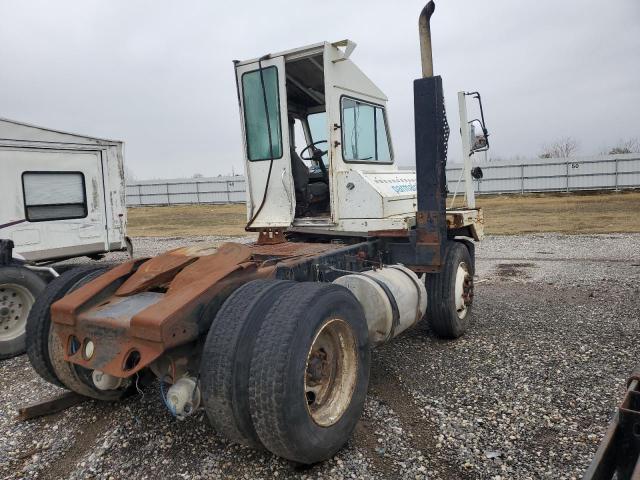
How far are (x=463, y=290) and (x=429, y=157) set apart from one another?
5.50 feet

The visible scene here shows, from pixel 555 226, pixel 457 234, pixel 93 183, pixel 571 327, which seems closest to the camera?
pixel 571 327

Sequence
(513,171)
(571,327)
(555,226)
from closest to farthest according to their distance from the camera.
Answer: (571,327) → (555,226) → (513,171)

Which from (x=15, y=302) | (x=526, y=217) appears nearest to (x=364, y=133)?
(x=15, y=302)

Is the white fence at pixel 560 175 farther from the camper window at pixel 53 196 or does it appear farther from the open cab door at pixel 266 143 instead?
the open cab door at pixel 266 143

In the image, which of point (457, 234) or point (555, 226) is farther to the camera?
point (555, 226)

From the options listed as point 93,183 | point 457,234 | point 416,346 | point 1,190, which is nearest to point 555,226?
point 457,234

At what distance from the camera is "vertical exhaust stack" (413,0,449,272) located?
557 cm

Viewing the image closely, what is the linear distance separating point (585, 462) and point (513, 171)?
100 feet

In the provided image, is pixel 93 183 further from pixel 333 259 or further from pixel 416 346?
pixel 416 346

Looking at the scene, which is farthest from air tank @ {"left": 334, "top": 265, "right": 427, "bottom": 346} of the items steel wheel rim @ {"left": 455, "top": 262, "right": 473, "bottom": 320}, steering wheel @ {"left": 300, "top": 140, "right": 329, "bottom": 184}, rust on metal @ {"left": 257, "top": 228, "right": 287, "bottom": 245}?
steering wheel @ {"left": 300, "top": 140, "right": 329, "bottom": 184}

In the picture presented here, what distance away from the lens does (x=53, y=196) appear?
25.5 feet

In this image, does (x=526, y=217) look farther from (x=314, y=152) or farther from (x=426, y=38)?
(x=426, y=38)

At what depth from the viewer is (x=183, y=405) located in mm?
3051

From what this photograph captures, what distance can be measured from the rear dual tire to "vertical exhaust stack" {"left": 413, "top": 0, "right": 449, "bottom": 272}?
8.10 feet
